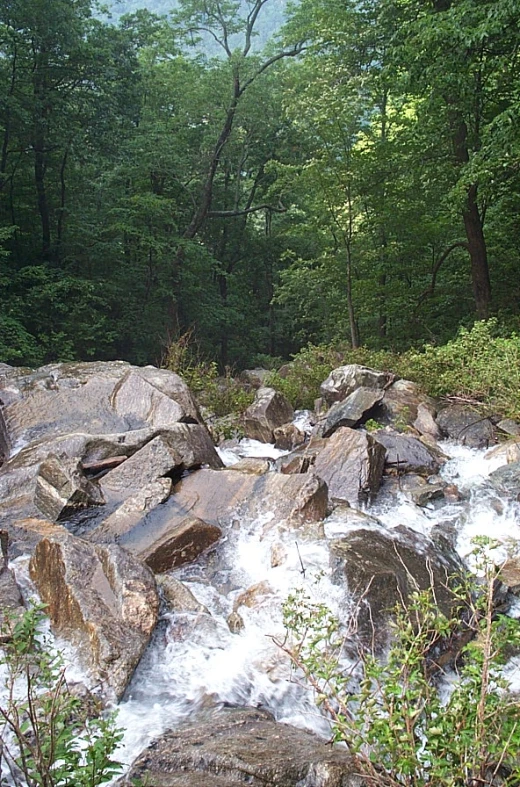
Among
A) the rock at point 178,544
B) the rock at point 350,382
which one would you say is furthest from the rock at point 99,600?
the rock at point 350,382

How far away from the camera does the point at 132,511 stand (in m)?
5.57

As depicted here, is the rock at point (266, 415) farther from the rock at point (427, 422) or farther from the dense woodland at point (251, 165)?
the dense woodland at point (251, 165)

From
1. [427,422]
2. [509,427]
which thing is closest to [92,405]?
[427,422]

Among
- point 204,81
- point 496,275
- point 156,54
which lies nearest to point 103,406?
point 496,275

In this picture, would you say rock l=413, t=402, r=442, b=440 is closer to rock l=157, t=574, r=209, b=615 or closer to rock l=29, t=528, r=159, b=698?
rock l=157, t=574, r=209, b=615

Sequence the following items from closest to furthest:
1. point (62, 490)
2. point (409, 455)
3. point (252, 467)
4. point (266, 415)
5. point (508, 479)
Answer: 1. point (62, 490)
2. point (508, 479)
3. point (252, 467)
4. point (409, 455)
5. point (266, 415)

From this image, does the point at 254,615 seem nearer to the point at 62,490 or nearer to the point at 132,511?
the point at 132,511

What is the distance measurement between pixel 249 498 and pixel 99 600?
2267 millimetres

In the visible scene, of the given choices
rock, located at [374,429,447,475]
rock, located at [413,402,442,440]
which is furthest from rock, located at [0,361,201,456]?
rock, located at [413,402,442,440]

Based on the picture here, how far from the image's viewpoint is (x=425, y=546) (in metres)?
5.17

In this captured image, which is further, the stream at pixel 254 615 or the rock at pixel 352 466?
the rock at pixel 352 466

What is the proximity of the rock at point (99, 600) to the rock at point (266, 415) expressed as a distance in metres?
5.07

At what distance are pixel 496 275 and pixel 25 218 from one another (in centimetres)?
1200

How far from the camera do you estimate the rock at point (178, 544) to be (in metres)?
4.95
